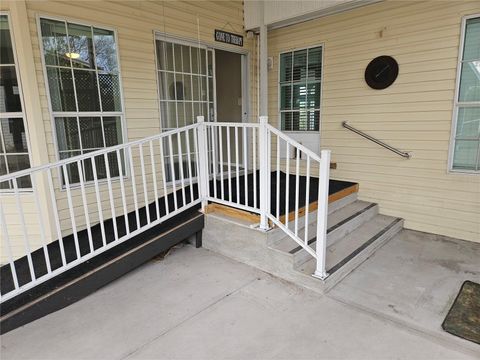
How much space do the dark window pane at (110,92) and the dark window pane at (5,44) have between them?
758 mm

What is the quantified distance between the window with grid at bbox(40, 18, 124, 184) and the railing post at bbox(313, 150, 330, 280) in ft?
7.65

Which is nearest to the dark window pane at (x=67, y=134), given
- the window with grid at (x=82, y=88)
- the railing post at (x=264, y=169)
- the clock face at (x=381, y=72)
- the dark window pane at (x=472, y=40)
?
the window with grid at (x=82, y=88)

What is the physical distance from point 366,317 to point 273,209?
121 cm

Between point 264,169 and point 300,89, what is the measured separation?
92.1 inches

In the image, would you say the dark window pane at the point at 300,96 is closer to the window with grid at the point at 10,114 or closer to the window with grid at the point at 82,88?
the window with grid at the point at 82,88

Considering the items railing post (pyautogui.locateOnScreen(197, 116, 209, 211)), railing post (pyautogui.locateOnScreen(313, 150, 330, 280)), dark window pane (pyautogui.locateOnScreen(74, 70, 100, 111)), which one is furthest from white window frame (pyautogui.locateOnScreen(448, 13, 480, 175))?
dark window pane (pyautogui.locateOnScreen(74, 70, 100, 111))

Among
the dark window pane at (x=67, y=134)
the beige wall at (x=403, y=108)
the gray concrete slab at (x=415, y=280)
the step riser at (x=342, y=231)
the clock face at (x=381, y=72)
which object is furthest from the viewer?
the clock face at (x=381, y=72)

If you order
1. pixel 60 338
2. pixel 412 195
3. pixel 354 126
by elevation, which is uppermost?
pixel 354 126

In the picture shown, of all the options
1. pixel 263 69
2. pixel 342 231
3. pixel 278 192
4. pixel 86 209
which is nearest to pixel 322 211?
pixel 278 192

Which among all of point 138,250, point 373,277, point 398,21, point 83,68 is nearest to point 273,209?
point 373,277

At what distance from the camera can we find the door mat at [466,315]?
1.99m

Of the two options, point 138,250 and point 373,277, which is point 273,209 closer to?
point 373,277

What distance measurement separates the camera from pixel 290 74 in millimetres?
4609

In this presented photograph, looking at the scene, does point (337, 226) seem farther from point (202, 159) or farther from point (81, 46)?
point (81, 46)
